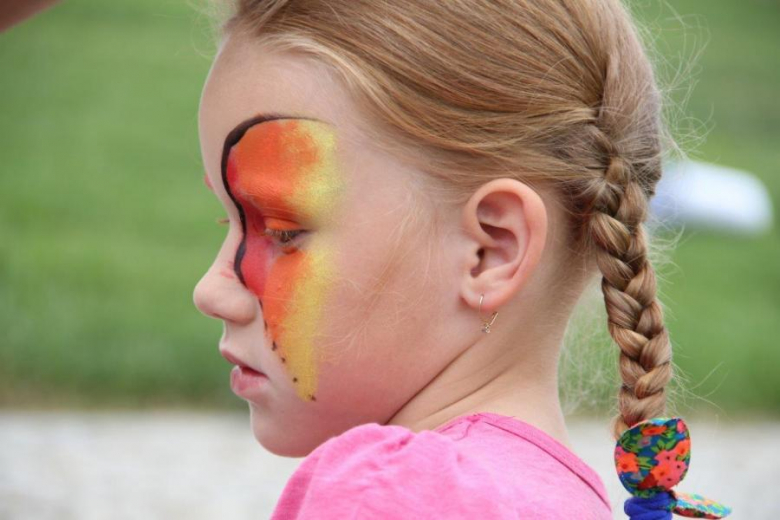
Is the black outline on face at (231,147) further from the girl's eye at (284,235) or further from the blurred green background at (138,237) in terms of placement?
the blurred green background at (138,237)

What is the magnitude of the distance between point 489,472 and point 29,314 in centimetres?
510

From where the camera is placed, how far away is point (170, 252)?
756 cm

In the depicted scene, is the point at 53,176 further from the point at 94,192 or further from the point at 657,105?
the point at 657,105

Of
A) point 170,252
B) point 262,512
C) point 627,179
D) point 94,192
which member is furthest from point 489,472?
point 94,192

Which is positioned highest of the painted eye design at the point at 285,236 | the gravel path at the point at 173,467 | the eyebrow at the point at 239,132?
the eyebrow at the point at 239,132

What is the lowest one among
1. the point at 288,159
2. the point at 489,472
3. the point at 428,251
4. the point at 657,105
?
the point at 489,472

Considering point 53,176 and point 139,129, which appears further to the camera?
point 139,129

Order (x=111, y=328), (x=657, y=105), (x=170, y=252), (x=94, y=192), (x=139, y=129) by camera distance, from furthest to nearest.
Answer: (x=139, y=129) < (x=94, y=192) < (x=170, y=252) < (x=111, y=328) < (x=657, y=105)

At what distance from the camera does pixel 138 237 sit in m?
7.81

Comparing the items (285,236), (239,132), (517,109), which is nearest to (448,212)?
(517,109)

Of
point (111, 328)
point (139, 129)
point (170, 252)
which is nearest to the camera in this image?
point (111, 328)

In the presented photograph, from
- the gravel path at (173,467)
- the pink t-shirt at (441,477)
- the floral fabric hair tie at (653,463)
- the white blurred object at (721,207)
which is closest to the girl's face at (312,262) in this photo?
the pink t-shirt at (441,477)

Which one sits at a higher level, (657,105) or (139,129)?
(657,105)

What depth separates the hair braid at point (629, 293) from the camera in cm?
189
